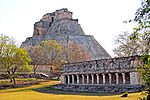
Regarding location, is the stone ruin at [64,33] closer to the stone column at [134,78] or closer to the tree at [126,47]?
the tree at [126,47]

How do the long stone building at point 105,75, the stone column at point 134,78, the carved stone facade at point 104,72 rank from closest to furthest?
1. the stone column at point 134,78
2. the long stone building at point 105,75
3. the carved stone facade at point 104,72

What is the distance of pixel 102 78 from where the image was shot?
4794 cm

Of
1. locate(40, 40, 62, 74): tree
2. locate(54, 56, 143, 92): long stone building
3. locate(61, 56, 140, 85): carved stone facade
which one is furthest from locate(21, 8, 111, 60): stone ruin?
locate(54, 56, 143, 92): long stone building

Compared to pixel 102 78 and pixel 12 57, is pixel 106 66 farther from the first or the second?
pixel 12 57

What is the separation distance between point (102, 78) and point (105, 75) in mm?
1541

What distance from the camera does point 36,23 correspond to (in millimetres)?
112125

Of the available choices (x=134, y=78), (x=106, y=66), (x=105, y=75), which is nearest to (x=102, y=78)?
(x=105, y=75)

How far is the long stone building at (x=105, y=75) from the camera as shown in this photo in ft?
131

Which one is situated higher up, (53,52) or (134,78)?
(53,52)

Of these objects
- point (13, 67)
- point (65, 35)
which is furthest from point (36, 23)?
point (13, 67)

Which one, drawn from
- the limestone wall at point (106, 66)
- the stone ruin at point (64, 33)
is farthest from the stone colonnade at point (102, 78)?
the stone ruin at point (64, 33)

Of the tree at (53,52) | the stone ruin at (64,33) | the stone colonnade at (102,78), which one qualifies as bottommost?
the stone colonnade at (102,78)

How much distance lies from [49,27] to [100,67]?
66660 millimetres

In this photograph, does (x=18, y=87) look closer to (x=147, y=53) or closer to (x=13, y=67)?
(x=13, y=67)
